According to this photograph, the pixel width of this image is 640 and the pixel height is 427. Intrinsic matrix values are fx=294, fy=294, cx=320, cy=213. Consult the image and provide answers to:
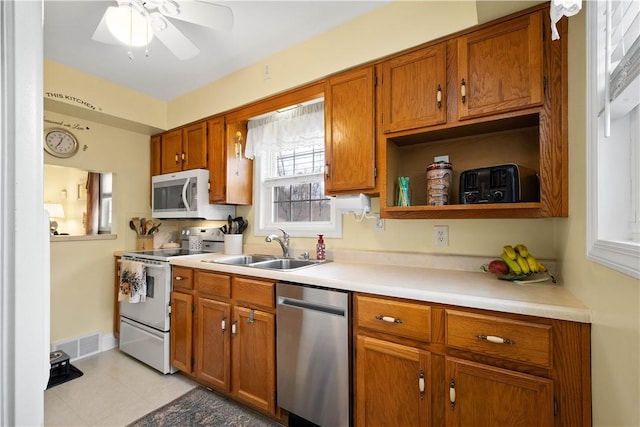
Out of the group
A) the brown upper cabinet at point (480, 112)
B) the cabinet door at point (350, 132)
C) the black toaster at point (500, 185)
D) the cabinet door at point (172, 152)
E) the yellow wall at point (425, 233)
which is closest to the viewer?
the yellow wall at point (425, 233)

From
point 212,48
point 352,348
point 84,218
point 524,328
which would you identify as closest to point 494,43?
point 524,328

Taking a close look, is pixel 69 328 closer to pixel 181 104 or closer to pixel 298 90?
pixel 181 104

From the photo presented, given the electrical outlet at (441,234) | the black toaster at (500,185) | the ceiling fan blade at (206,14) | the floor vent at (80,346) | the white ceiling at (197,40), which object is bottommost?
the floor vent at (80,346)

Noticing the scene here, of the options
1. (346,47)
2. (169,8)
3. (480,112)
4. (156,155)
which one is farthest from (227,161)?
(480,112)

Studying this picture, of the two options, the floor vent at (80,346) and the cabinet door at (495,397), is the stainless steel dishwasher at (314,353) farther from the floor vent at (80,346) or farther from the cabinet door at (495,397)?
the floor vent at (80,346)

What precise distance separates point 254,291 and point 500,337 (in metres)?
1.31

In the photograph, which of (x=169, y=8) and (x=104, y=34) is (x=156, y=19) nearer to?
(x=169, y=8)

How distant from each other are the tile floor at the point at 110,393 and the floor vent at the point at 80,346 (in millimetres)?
85

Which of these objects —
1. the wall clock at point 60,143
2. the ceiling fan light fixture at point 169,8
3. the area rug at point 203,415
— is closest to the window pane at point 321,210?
the area rug at point 203,415

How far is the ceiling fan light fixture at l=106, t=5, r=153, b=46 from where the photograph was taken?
156 centimetres

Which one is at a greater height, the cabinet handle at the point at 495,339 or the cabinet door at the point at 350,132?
the cabinet door at the point at 350,132

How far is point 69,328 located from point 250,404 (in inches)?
77.5

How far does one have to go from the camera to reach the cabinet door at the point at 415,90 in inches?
62.6

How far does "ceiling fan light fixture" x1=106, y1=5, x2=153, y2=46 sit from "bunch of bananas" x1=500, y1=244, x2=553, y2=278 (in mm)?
2305
